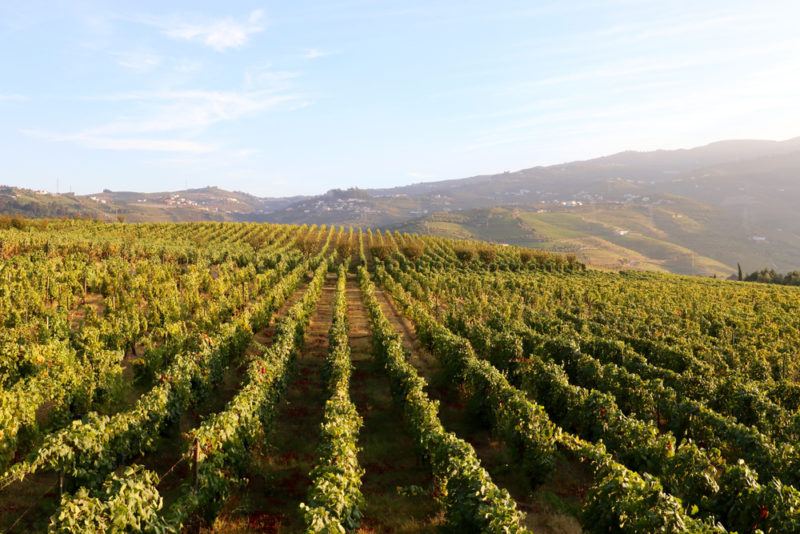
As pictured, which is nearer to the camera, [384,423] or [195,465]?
[195,465]

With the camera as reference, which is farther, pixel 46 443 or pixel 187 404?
pixel 187 404

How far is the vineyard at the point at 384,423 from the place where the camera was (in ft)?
32.3

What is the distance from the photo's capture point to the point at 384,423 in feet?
60.5

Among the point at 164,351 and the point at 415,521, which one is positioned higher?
the point at 164,351

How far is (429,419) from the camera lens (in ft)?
46.1

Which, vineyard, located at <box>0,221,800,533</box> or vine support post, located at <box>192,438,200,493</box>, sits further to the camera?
vine support post, located at <box>192,438,200,493</box>

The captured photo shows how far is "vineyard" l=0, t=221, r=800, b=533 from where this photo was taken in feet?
32.3

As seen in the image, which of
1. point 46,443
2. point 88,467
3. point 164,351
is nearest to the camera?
point 46,443

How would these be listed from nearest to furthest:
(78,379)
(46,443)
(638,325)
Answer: (46,443) < (78,379) < (638,325)

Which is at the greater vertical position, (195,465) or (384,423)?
(195,465)

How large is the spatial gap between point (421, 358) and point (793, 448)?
60.5 ft

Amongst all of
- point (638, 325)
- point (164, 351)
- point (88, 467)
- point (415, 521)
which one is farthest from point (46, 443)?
point (638, 325)

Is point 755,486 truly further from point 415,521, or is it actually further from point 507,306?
point 507,306

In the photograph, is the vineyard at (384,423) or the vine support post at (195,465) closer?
the vineyard at (384,423)
